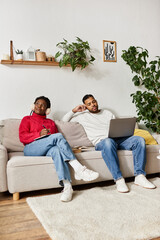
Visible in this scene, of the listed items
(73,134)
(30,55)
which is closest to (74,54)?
(30,55)

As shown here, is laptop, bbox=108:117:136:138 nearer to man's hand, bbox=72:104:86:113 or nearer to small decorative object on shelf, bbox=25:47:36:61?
man's hand, bbox=72:104:86:113

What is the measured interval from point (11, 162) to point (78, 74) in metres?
1.76

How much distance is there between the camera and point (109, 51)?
392 centimetres

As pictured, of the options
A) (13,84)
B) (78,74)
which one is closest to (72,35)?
(78,74)

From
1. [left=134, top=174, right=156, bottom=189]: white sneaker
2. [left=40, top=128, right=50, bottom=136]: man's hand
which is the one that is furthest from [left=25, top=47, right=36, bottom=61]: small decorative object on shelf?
[left=134, top=174, right=156, bottom=189]: white sneaker

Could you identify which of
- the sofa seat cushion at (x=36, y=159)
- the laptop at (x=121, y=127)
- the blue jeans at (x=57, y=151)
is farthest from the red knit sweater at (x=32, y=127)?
the laptop at (x=121, y=127)

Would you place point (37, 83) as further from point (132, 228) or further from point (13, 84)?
point (132, 228)

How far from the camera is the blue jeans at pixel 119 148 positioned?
8.72 ft

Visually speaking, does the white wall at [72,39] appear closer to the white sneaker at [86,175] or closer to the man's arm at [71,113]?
the man's arm at [71,113]

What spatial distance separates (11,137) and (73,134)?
2.37ft

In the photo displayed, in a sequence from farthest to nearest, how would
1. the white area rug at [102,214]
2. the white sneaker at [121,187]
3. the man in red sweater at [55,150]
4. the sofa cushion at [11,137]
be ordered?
the sofa cushion at [11,137], the white sneaker at [121,187], the man in red sweater at [55,150], the white area rug at [102,214]

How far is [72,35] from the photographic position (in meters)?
3.70

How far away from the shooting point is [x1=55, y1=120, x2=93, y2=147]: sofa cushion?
3201 millimetres

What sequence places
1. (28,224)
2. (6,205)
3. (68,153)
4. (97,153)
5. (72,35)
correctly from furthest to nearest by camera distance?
(72,35) < (97,153) < (68,153) < (6,205) < (28,224)
